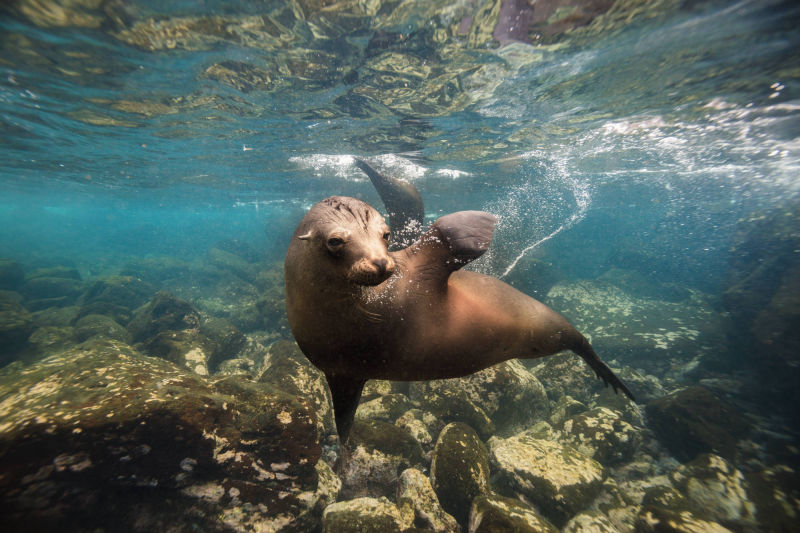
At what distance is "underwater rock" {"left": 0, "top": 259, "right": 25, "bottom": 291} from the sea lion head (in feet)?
86.1

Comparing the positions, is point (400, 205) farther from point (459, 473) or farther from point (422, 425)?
point (459, 473)

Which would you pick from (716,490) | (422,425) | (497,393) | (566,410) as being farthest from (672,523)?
(422,425)

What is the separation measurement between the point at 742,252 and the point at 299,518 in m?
23.5

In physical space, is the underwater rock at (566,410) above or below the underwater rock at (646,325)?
above

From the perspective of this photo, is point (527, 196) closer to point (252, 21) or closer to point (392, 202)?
point (392, 202)

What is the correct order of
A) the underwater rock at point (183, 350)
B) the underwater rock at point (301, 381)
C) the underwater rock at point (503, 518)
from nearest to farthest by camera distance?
the underwater rock at point (503, 518), the underwater rock at point (301, 381), the underwater rock at point (183, 350)

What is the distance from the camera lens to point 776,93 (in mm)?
9594

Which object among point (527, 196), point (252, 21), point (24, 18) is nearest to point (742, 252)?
point (527, 196)

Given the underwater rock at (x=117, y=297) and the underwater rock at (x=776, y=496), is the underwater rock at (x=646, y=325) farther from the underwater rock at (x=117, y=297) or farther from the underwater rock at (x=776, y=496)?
the underwater rock at (x=117, y=297)

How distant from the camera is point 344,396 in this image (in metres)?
2.32

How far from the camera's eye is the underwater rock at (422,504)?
12.0 ft

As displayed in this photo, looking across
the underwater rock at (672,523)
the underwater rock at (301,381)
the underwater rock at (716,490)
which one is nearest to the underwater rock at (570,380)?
Result: the underwater rock at (716,490)

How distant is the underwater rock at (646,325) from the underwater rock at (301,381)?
10.2 meters

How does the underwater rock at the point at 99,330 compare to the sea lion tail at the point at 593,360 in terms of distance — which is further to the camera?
the underwater rock at the point at 99,330
